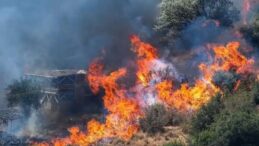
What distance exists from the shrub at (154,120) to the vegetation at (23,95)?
850 cm

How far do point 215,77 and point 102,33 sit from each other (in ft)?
41.2

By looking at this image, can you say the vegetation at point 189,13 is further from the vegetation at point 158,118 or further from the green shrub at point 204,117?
the green shrub at point 204,117

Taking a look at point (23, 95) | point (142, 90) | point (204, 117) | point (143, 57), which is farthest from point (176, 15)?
point (23, 95)

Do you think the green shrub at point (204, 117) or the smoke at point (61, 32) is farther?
the smoke at point (61, 32)

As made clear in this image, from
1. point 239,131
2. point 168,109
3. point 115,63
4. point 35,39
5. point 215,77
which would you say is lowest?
point 239,131

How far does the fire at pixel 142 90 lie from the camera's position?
30312 mm

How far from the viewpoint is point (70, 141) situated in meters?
29.4

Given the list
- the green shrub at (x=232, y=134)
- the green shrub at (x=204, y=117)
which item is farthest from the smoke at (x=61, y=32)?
the green shrub at (x=232, y=134)

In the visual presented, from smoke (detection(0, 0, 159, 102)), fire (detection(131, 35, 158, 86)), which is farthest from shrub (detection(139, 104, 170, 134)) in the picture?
smoke (detection(0, 0, 159, 102))

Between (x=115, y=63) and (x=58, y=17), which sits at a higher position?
(x=58, y=17)

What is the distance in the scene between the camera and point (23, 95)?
33562mm

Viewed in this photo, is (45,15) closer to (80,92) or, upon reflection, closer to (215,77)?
(80,92)

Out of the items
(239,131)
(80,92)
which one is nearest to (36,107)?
(80,92)

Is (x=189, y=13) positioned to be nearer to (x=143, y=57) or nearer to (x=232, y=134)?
(x=143, y=57)
